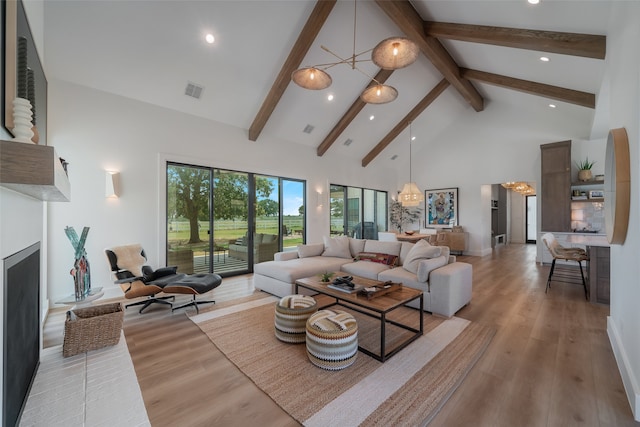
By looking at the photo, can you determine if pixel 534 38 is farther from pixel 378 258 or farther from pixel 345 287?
pixel 345 287

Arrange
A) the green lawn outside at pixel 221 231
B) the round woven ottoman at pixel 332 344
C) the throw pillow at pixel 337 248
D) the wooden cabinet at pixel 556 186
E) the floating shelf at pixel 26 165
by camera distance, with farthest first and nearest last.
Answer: the wooden cabinet at pixel 556 186
the throw pillow at pixel 337 248
the green lawn outside at pixel 221 231
the round woven ottoman at pixel 332 344
the floating shelf at pixel 26 165

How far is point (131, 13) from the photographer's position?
10.8ft

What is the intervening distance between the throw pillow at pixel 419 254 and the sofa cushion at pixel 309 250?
5.90 feet

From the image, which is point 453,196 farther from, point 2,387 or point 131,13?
point 2,387

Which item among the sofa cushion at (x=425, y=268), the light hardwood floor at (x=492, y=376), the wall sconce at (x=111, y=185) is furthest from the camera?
the wall sconce at (x=111, y=185)

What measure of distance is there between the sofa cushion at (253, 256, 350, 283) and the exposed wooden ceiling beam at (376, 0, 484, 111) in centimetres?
395

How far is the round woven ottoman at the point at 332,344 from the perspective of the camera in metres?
2.13

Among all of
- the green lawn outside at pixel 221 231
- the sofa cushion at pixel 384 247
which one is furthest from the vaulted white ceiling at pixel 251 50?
the sofa cushion at pixel 384 247

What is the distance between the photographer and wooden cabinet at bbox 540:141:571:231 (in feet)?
19.9

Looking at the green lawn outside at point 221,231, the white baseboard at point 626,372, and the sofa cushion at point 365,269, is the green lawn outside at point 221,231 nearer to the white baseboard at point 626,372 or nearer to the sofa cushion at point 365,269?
the sofa cushion at point 365,269

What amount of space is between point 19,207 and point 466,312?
4.41 meters

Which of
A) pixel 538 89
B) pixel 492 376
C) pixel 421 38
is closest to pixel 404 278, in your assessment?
pixel 492 376

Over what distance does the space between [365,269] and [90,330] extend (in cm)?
324

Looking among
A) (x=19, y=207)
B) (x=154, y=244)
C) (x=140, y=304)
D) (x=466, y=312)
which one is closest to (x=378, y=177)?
(x=466, y=312)
